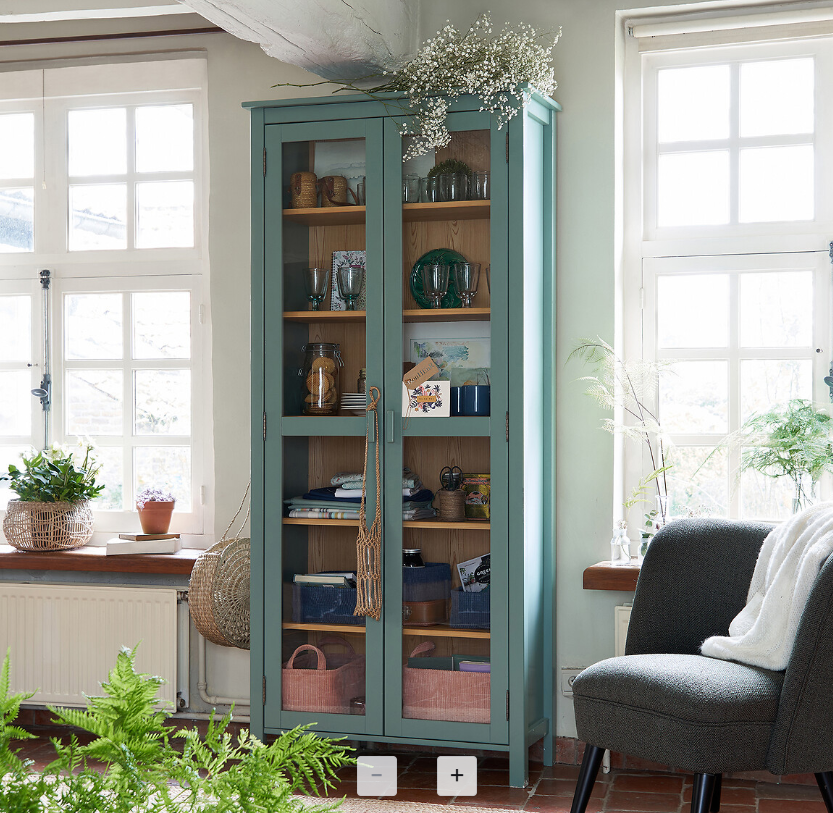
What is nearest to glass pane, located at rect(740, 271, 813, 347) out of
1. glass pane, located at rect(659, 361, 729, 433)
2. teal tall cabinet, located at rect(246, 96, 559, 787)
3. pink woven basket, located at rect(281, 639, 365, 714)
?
glass pane, located at rect(659, 361, 729, 433)

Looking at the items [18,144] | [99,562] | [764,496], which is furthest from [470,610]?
[18,144]

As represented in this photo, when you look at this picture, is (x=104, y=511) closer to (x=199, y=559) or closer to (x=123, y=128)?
(x=199, y=559)

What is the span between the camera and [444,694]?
3117 mm

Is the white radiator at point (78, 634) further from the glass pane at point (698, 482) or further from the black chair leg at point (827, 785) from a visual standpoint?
the black chair leg at point (827, 785)

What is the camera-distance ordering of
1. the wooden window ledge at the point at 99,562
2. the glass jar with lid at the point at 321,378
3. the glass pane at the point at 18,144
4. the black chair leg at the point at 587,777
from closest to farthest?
the black chair leg at the point at 587,777 → the glass jar with lid at the point at 321,378 → the wooden window ledge at the point at 99,562 → the glass pane at the point at 18,144

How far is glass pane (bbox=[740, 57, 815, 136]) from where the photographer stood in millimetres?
3367

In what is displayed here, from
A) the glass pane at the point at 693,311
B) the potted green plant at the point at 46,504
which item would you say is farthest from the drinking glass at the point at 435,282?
the potted green plant at the point at 46,504

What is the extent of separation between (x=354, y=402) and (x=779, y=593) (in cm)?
144

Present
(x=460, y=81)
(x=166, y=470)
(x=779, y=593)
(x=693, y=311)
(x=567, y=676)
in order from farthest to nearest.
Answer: (x=166, y=470) < (x=693, y=311) < (x=567, y=676) < (x=460, y=81) < (x=779, y=593)

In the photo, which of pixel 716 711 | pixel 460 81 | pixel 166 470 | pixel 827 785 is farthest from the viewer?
pixel 166 470

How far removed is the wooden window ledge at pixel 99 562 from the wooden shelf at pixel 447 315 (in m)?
1.25

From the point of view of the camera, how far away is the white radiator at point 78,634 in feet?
12.1

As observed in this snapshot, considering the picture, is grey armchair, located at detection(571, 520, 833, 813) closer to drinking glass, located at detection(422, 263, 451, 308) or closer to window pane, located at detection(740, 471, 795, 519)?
window pane, located at detection(740, 471, 795, 519)

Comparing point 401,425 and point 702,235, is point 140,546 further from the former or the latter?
point 702,235
